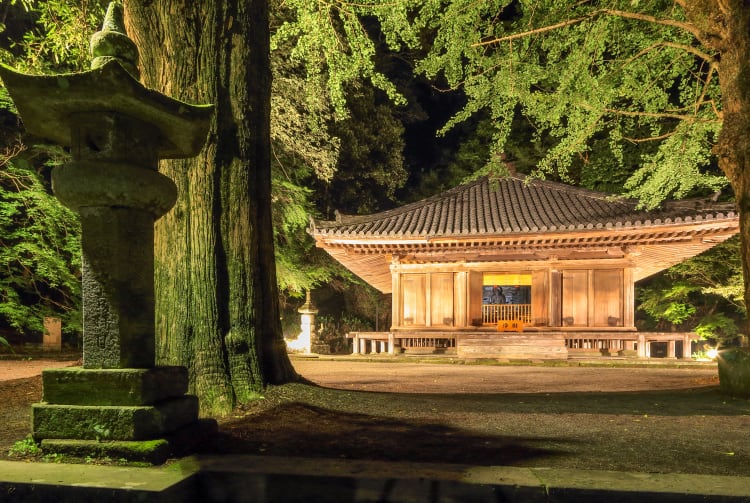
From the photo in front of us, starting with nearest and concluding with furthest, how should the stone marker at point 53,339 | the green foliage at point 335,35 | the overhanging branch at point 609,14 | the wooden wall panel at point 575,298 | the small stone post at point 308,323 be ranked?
the green foliage at point 335,35 < the overhanging branch at point 609,14 < the wooden wall panel at point 575,298 < the stone marker at point 53,339 < the small stone post at point 308,323

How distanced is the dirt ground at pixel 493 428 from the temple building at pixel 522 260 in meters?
8.34

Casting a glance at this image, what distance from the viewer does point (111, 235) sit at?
3.59 meters

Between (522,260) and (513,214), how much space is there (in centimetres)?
154

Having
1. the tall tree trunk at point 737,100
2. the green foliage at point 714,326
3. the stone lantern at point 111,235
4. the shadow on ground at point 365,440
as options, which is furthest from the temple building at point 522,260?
the stone lantern at point 111,235

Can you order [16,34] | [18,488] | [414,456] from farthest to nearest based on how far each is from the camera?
1. [16,34]
2. [414,456]
3. [18,488]

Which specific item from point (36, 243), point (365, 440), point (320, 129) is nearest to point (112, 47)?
point (365, 440)

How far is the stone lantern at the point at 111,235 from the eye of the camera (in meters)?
3.41

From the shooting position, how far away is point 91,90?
3.40 metres

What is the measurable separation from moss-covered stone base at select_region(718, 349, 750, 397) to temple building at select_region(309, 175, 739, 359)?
736 cm

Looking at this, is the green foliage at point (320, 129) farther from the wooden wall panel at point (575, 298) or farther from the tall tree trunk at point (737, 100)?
the wooden wall panel at point (575, 298)

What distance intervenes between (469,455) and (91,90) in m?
3.52

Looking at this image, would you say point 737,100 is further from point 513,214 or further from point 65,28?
point 65,28

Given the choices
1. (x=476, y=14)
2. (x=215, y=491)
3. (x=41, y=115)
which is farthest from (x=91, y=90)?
(x=476, y=14)

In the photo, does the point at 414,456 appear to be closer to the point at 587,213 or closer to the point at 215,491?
the point at 215,491
